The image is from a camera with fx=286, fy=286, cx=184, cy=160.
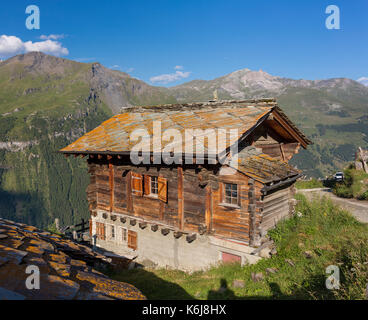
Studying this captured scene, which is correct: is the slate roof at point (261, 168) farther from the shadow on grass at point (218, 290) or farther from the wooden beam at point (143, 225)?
the wooden beam at point (143, 225)

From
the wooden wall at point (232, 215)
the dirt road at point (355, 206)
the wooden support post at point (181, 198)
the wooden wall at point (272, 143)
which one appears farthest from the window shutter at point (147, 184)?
the dirt road at point (355, 206)

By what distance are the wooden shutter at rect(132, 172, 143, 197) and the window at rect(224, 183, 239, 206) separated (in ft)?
14.7

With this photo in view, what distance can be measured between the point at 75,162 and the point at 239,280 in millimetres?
176447

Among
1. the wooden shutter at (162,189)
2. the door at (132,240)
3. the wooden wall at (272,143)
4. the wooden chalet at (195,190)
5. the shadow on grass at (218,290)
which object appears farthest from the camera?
the door at (132,240)

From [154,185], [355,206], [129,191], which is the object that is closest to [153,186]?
[154,185]

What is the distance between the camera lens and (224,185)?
1214 centimetres

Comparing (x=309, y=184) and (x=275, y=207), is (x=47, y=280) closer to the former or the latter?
(x=275, y=207)

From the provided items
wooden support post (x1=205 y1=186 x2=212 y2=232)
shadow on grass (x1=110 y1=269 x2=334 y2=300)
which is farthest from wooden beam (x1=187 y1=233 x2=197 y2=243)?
shadow on grass (x1=110 y1=269 x2=334 y2=300)

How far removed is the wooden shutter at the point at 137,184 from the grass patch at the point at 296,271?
385 cm

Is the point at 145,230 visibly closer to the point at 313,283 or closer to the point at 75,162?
the point at 313,283

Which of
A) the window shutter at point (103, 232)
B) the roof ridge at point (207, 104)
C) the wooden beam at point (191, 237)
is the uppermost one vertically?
the roof ridge at point (207, 104)

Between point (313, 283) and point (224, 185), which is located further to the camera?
point (224, 185)

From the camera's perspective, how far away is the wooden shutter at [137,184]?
14.3 meters
